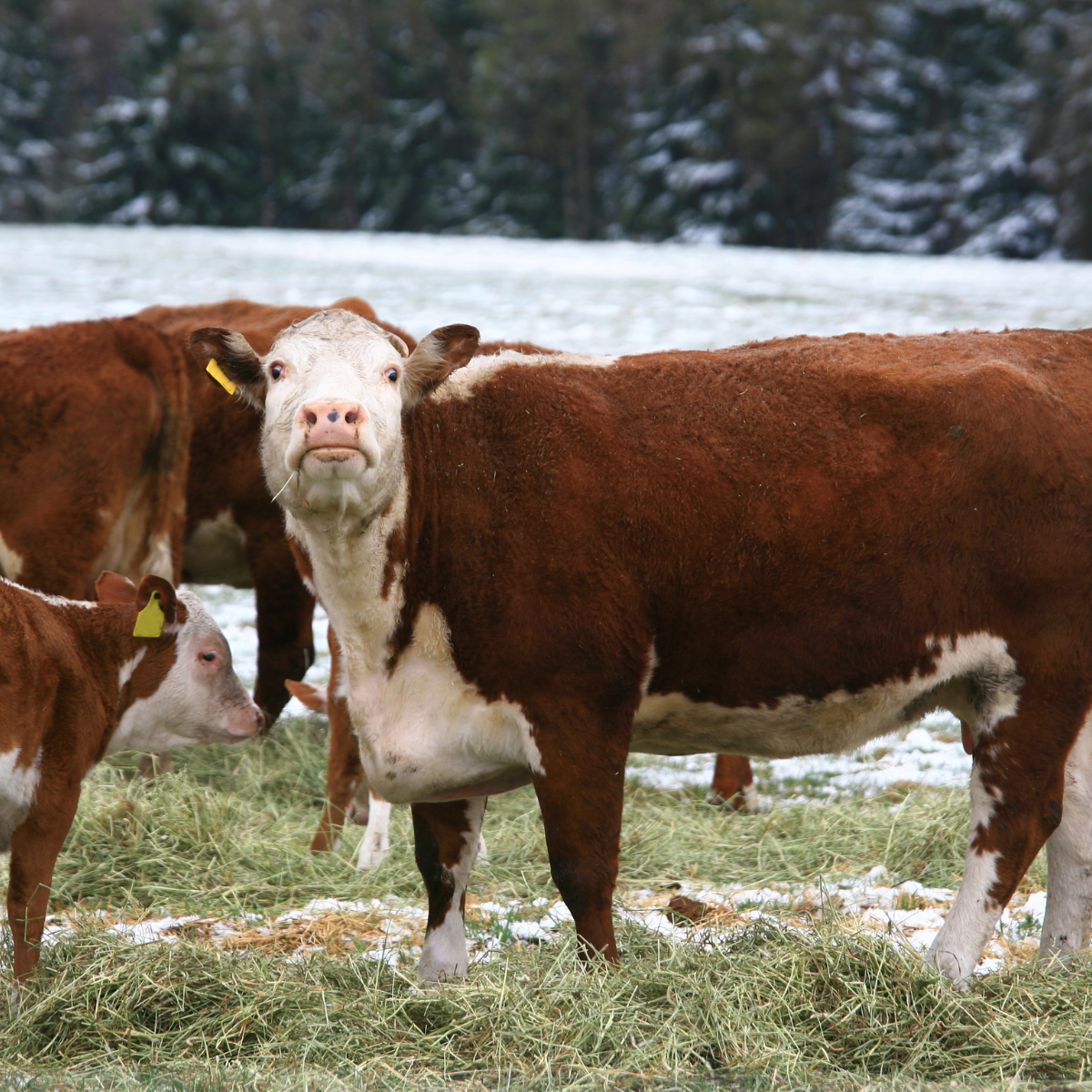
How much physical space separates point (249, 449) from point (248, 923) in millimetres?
2717

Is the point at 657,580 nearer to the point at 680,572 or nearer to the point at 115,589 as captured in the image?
the point at 680,572

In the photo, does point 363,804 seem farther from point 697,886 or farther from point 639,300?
point 639,300

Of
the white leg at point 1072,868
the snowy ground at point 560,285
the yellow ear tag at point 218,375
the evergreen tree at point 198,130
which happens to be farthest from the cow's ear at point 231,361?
the evergreen tree at point 198,130

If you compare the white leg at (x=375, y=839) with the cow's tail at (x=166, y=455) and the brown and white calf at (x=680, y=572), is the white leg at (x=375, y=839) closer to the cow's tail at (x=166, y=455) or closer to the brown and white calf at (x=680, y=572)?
the brown and white calf at (x=680, y=572)

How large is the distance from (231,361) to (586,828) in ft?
5.89

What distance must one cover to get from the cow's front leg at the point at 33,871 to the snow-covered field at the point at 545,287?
164 inches

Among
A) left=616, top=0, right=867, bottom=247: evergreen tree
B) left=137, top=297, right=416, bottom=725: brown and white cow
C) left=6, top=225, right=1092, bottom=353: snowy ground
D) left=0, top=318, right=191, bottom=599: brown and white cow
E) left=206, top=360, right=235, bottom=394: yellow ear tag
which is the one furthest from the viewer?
left=616, top=0, right=867, bottom=247: evergreen tree

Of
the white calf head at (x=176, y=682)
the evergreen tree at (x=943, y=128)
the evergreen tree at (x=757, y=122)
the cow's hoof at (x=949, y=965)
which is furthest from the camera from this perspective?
the evergreen tree at (x=757, y=122)

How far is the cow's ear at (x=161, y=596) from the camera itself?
505cm

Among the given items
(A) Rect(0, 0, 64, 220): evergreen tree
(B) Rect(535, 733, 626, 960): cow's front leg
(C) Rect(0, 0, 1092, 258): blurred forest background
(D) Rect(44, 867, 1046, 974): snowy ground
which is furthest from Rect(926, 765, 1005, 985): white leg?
(A) Rect(0, 0, 64, 220): evergreen tree

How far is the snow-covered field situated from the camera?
18.2 m

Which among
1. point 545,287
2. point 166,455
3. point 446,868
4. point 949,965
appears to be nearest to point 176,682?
point 446,868

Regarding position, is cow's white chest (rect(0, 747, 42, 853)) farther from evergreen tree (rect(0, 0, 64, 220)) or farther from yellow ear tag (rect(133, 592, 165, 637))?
evergreen tree (rect(0, 0, 64, 220))

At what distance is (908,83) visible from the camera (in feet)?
133
